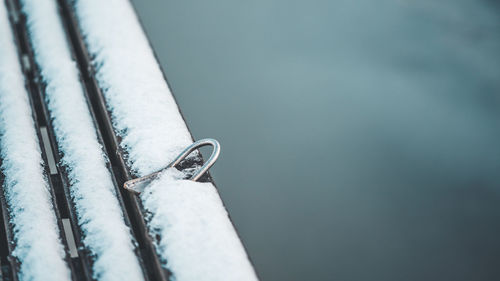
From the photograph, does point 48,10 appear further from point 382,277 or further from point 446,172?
point 446,172

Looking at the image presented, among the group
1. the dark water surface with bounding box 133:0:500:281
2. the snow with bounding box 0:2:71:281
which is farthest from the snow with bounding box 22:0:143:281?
the dark water surface with bounding box 133:0:500:281

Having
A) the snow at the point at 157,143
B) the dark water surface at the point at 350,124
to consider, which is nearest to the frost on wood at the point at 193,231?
the snow at the point at 157,143

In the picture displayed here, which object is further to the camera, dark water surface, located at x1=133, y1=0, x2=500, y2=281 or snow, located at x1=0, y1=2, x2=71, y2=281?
dark water surface, located at x1=133, y1=0, x2=500, y2=281

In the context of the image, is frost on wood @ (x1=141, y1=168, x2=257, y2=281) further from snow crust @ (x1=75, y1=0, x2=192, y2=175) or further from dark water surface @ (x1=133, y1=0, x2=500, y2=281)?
dark water surface @ (x1=133, y1=0, x2=500, y2=281)

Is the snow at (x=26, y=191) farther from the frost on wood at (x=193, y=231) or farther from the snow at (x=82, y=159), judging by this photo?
the frost on wood at (x=193, y=231)

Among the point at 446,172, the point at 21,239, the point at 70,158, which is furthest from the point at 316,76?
the point at 21,239

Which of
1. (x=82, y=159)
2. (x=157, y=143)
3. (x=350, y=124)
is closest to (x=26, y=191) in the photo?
(x=82, y=159)
